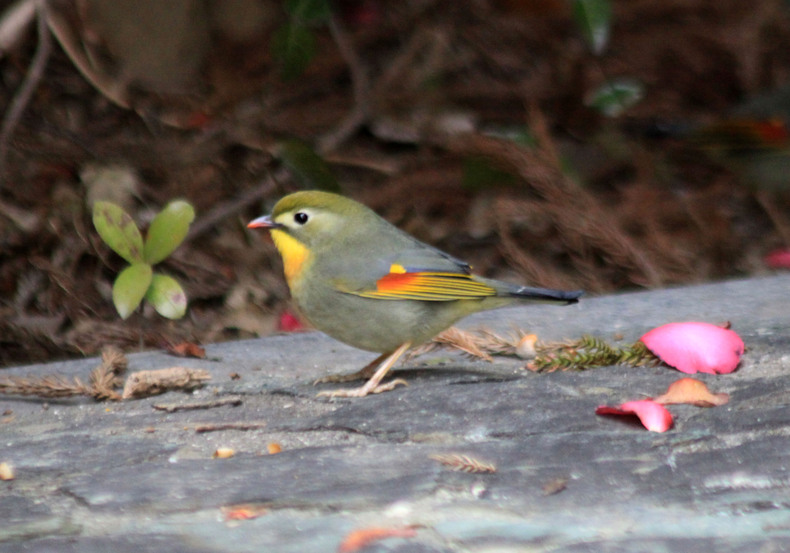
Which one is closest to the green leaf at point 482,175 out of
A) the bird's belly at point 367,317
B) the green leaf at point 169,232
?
the green leaf at point 169,232

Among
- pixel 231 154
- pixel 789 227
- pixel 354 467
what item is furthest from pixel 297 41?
pixel 354 467

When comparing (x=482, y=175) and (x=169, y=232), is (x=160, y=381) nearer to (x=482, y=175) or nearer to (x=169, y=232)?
(x=169, y=232)

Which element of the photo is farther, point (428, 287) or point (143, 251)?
point (143, 251)

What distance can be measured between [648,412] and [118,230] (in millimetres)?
2050

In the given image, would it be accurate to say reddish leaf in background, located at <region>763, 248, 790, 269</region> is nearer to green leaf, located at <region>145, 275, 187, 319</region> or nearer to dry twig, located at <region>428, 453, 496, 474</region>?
green leaf, located at <region>145, 275, 187, 319</region>

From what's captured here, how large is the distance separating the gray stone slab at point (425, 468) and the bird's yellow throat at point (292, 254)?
34 cm

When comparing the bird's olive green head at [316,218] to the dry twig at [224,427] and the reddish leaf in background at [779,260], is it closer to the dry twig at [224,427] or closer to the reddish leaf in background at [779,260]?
the dry twig at [224,427]

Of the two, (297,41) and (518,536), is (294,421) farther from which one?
(297,41)

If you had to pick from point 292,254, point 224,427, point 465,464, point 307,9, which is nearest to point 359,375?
point 292,254

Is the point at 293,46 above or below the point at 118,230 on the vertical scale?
above

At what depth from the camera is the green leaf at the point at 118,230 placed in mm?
3506

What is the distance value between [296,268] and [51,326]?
6.32ft

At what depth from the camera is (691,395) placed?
100 inches

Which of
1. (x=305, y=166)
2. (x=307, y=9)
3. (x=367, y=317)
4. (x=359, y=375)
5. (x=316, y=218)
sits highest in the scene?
(x=307, y=9)
